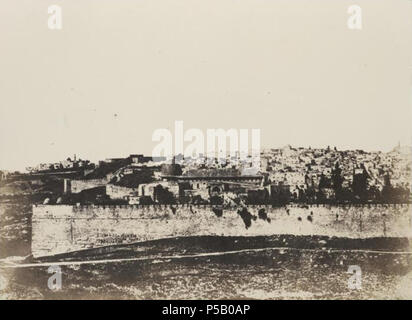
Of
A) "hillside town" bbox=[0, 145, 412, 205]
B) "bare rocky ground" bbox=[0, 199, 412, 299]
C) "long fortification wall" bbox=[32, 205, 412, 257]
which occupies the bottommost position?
"bare rocky ground" bbox=[0, 199, 412, 299]

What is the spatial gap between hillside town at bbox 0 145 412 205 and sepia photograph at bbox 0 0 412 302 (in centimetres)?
1

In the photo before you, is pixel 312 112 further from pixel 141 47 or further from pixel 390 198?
pixel 141 47

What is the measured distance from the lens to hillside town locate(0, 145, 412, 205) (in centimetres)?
370

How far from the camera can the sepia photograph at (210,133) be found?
3.69 m

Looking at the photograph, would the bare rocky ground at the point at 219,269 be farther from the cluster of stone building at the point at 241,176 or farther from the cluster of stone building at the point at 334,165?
the cluster of stone building at the point at 334,165

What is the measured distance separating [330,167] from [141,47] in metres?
1.95

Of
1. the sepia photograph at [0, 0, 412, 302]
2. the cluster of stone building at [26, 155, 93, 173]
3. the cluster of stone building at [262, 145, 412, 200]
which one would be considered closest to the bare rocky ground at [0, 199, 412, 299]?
the sepia photograph at [0, 0, 412, 302]

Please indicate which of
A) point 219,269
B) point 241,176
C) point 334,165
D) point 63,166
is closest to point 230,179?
point 241,176

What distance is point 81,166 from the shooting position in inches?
145

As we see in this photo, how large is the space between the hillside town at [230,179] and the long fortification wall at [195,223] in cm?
8

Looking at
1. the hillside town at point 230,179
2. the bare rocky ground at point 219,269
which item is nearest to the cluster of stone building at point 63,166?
the hillside town at point 230,179

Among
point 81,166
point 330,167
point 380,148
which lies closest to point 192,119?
point 81,166

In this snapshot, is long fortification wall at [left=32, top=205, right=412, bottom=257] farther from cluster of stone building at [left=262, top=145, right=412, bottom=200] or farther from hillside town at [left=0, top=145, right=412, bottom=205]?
cluster of stone building at [left=262, top=145, right=412, bottom=200]

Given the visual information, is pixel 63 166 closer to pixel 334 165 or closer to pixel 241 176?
pixel 241 176
